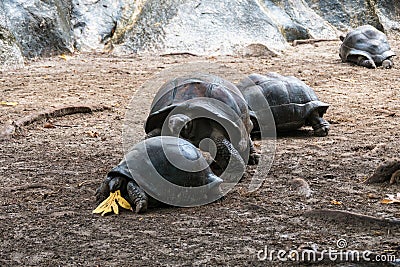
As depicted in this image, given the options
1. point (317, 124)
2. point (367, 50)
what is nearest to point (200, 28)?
point (367, 50)

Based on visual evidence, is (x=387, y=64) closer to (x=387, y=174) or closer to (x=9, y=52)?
(x=9, y=52)

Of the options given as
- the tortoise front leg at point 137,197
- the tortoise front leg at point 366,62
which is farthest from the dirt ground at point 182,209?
the tortoise front leg at point 366,62

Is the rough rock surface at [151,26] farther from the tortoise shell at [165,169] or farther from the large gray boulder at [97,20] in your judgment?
the tortoise shell at [165,169]

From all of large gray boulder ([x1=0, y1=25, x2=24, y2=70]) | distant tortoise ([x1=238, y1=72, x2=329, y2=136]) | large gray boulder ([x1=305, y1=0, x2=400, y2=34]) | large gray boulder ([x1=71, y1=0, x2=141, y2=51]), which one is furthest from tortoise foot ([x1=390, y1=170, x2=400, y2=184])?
large gray boulder ([x1=305, y1=0, x2=400, y2=34])

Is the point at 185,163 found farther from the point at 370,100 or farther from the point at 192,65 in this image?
the point at 192,65

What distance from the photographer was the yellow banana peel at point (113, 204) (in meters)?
3.43

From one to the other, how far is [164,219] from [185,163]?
39 cm

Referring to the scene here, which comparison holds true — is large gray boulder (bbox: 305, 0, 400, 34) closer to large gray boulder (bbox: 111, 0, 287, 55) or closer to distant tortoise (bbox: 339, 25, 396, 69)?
large gray boulder (bbox: 111, 0, 287, 55)

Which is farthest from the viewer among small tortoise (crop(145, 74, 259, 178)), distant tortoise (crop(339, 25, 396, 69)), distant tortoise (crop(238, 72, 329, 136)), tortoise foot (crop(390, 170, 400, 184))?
distant tortoise (crop(339, 25, 396, 69))

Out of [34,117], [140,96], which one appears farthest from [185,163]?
[140,96]

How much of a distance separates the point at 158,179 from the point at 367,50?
7786 millimetres

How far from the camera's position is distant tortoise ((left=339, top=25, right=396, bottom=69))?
408 inches

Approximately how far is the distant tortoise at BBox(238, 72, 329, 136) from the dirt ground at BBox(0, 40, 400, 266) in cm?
13

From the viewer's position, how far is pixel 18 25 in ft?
36.3
